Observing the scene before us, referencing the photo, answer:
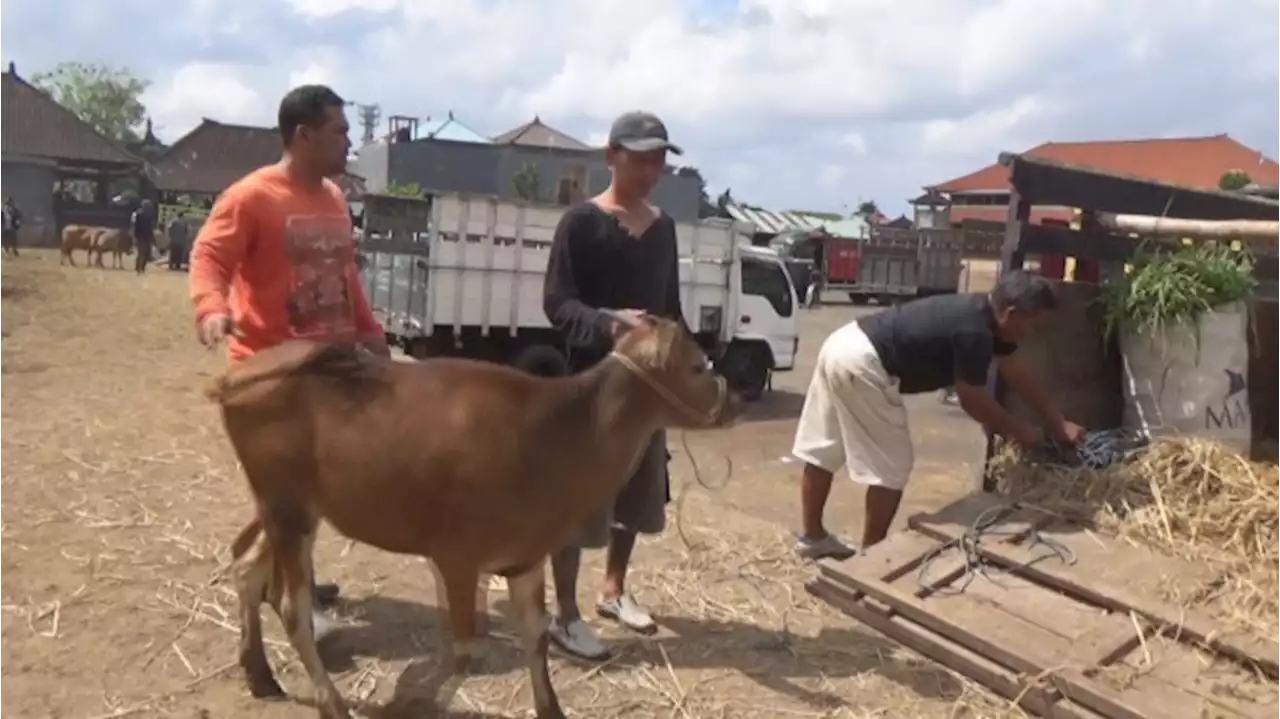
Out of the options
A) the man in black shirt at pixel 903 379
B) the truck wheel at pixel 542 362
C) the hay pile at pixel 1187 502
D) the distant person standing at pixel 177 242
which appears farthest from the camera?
the distant person standing at pixel 177 242

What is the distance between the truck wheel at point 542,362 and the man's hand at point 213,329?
1042 millimetres

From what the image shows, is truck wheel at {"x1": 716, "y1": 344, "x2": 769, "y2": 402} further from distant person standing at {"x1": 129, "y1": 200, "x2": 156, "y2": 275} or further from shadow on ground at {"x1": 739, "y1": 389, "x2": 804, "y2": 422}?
distant person standing at {"x1": 129, "y1": 200, "x2": 156, "y2": 275}

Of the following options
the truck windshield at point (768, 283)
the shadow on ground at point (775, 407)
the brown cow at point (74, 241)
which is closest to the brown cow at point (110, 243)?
the brown cow at point (74, 241)

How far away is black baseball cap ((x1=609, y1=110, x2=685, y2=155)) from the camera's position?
4273 mm

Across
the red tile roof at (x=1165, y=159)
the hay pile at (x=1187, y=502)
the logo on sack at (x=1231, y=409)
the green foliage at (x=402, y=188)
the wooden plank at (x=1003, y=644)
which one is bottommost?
the wooden plank at (x=1003, y=644)

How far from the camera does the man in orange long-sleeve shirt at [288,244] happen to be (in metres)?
3.89

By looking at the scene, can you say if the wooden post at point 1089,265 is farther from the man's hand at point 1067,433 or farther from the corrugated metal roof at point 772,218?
the corrugated metal roof at point 772,218

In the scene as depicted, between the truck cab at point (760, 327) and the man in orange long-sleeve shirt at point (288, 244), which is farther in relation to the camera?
the truck cab at point (760, 327)

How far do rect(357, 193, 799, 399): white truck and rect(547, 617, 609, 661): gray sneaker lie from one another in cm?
724

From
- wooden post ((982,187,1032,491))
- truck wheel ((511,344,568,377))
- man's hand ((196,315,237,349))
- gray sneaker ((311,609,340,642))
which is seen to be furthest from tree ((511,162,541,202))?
man's hand ((196,315,237,349))

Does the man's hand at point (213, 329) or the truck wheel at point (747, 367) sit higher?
the man's hand at point (213, 329)

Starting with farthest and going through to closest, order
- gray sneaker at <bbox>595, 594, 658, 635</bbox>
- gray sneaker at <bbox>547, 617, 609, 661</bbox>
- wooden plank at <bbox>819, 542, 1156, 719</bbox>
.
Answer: gray sneaker at <bbox>595, 594, 658, 635</bbox> < gray sneaker at <bbox>547, 617, 609, 661</bbox> < wooden plank at <bbox>819, 542, 1156, 719</bbox>

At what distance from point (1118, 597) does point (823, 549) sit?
1870mm

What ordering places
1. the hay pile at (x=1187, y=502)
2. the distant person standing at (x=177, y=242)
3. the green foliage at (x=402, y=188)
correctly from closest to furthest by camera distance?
the hay pile at (x=1187, y=502), the distant person standing at (x=177, y=242), the green foliage at (x=402, y=188)
